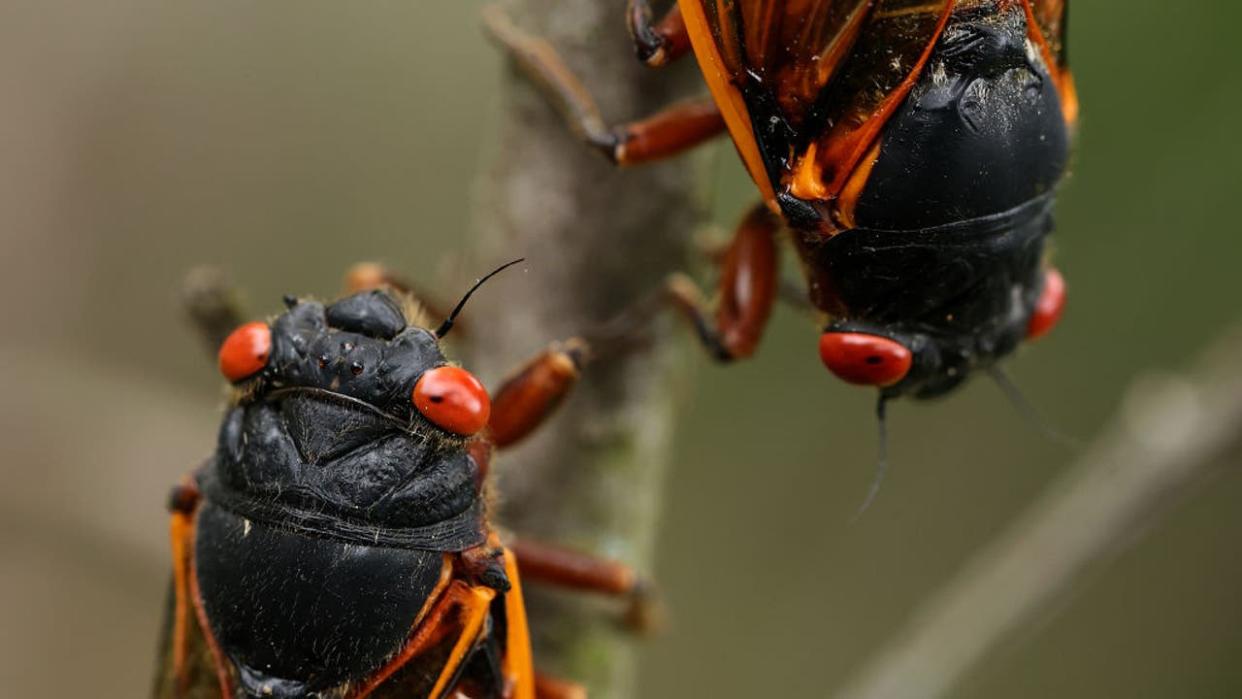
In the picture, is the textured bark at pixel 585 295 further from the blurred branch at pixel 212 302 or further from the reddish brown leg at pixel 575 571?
the blurred branch at pixel 212 302

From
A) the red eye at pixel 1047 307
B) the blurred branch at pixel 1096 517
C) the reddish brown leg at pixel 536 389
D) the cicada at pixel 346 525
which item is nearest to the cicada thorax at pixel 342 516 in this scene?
the cicada at pixel 346 525

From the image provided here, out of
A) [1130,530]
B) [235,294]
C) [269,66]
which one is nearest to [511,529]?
[235,294]

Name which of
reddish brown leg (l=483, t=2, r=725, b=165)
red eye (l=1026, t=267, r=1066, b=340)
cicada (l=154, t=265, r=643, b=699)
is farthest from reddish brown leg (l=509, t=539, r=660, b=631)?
red eye (l=1026, t=267, r=1066, b=340)

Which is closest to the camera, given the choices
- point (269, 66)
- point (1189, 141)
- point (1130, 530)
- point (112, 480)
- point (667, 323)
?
point (1130, 530)

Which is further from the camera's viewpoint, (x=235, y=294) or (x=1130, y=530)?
(x=235, y=294)

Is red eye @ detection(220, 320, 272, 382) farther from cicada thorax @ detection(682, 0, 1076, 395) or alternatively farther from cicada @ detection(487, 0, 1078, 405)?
cicada thorax @ detection(682, 0, 1076, 395)

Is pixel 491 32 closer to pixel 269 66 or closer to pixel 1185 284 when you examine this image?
pixel 1185 284
